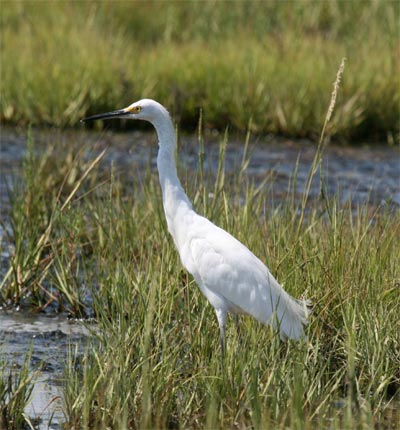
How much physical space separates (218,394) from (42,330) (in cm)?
215

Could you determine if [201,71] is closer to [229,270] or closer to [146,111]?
[146,111]

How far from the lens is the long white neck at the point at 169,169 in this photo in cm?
516

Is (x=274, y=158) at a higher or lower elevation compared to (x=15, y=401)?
lower

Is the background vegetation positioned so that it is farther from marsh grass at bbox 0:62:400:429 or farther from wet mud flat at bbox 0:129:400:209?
marsh grass at bbox 0:62:400:429

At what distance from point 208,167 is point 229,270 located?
64.3 inches

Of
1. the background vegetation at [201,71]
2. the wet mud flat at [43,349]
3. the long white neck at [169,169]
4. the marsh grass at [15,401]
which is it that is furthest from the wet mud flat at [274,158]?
the marsh grass at [15,401]

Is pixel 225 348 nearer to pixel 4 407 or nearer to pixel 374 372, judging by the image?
pixel 374 372

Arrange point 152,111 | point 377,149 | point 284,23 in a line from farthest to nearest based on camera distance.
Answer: point 284,23 → point 377,149 → point 152,111

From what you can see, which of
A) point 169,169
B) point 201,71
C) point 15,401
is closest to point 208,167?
point 169,169

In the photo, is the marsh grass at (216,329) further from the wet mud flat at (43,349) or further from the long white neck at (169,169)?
the long white neck at (169,169)

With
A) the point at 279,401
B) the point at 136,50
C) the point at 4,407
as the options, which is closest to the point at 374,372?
the point at 279,401

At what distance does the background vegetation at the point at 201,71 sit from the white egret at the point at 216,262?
4.98 m

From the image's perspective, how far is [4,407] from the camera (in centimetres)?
419

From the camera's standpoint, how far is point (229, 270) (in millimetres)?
5066
